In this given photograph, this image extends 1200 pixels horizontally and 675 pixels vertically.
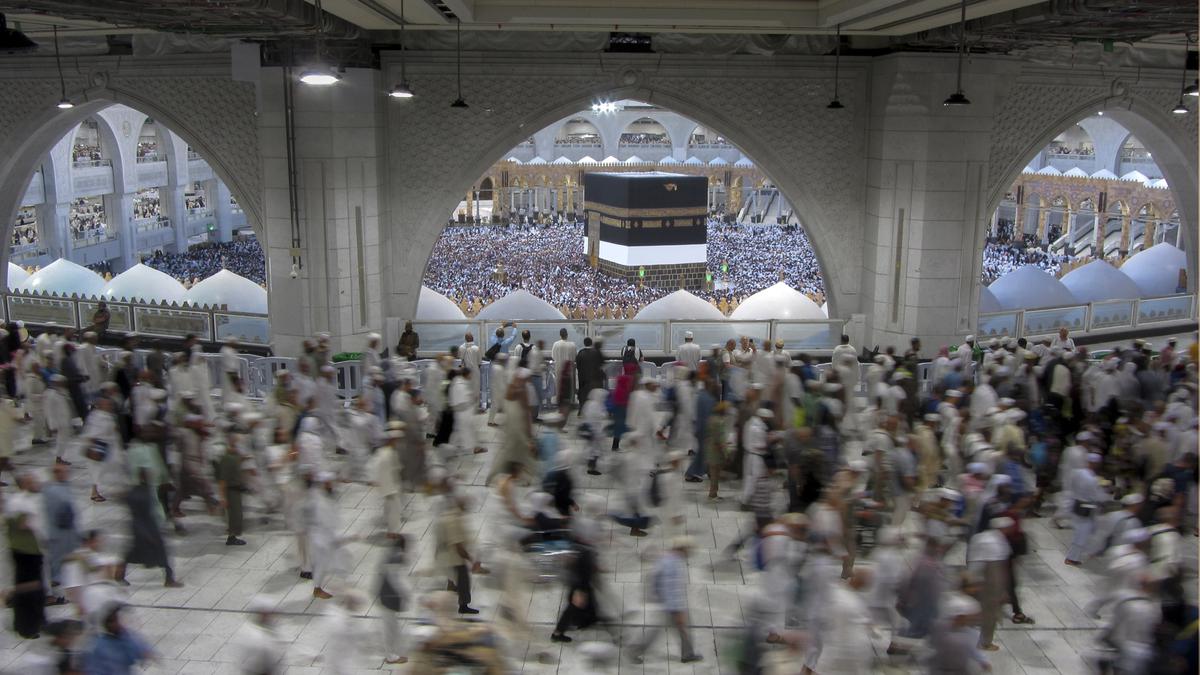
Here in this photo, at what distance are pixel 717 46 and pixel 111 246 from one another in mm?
21543

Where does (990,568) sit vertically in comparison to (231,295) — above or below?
below

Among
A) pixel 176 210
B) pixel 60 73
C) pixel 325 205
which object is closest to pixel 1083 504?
pixel 325 205

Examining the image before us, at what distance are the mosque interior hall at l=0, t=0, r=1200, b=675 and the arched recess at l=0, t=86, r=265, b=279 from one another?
57 mm

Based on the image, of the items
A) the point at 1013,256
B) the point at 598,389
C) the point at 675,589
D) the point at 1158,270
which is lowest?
the point at 675,589

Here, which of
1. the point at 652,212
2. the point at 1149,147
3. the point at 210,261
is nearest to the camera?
the point at 1149,147

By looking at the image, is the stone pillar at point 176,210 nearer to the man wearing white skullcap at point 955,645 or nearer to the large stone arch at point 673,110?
the large stone arch at point 673,110

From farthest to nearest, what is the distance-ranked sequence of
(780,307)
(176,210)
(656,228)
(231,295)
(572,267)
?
(176,210) → (572,267) → (656,228) → (231,295) → (780,307)

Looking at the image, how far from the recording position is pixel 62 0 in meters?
7.06

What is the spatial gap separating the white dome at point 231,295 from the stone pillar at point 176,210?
1737 centimetres

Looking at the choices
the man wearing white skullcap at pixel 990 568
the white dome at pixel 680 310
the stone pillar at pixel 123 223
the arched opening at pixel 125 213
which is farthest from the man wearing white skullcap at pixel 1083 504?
the stone pillar at pixel 123 223

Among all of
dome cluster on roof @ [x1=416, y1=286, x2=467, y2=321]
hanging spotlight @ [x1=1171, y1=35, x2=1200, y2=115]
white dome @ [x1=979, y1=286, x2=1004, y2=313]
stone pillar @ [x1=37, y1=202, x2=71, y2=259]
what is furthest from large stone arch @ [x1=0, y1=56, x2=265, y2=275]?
hanging spotlight @ [x1=1171, y1=35, x2=1200, y2=115]

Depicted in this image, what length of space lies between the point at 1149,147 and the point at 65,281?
17878 mm

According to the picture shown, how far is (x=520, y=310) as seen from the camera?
43.9 feet

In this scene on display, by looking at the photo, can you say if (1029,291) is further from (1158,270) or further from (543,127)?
(543,127)
